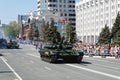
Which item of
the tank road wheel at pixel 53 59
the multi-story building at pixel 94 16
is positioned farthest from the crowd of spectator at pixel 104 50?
the multi-story building at pixel 94 16

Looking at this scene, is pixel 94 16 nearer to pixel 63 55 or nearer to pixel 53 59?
pixel 63 55

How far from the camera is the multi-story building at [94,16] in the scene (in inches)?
4750

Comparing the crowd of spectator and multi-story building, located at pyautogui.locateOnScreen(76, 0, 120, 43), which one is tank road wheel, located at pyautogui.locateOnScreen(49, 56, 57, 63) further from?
multi-story building, located at pyautogui.locateOnScreen(76, 0, 120, 43)

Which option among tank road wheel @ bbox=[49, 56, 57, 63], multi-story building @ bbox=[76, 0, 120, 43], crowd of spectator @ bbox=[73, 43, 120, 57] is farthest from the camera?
multi-story building @ bbox=[76, 0, 120, 43]

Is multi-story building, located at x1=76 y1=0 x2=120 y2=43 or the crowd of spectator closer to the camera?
the crowd of spectator

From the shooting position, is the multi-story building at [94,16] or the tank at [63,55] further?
the multi-story building at [94,16]

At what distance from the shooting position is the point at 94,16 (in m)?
138

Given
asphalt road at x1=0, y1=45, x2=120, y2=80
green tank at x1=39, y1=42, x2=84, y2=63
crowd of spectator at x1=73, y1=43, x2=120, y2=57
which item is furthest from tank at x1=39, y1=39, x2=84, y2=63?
crowd of spectator at x1=73, y1=43, x2=120, y2=57

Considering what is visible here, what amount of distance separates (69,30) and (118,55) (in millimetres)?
95285

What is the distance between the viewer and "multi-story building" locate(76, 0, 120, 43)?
396 feet

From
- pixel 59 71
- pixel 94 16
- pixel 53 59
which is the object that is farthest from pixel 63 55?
pixel 94 16

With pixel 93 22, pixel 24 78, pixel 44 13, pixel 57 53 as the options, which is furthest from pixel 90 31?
pixel 24 78

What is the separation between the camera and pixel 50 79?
59.5 ft

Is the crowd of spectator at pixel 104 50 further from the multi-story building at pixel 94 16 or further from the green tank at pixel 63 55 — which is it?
the multi-story building at pixel 94 16
